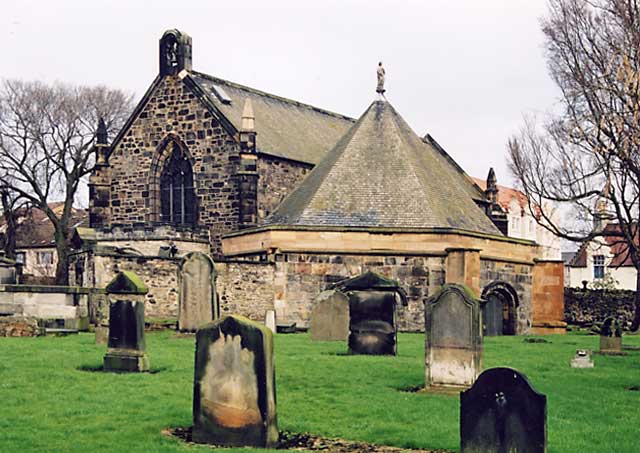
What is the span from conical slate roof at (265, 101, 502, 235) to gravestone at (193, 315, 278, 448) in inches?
801

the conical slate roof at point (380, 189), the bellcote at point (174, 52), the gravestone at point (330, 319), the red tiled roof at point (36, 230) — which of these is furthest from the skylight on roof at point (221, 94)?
the red tiled roof at point (36, 230)

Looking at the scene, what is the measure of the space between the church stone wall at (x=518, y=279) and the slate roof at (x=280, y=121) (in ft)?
33.2

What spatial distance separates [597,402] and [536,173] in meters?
24.9

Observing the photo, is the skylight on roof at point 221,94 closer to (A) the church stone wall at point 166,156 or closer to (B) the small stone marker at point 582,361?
(A) the church stone wall at point 166,156

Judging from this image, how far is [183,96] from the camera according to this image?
1512 inches

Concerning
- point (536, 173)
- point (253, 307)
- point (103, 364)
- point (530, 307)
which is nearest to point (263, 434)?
point (103, 364)

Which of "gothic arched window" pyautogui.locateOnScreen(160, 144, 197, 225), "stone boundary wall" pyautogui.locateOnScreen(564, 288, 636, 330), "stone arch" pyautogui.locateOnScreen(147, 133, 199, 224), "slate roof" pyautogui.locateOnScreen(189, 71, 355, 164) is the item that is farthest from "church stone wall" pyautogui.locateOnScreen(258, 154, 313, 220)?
"stone boundary wall" pyautogui.locateOnScreen(564, 288, 636, 330)

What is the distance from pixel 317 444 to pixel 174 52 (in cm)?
3082

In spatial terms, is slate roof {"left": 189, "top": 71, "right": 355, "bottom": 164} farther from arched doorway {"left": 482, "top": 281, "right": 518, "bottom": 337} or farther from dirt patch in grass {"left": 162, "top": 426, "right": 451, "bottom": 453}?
dirt patch in grass {"left": 162, "top": 426, "right": 451, "bottom": 453}

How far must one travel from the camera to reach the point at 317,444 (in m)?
10.6

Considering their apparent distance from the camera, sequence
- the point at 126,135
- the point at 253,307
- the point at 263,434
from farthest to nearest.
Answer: the point at 126,135, the point at 253,307, the point at 263,434

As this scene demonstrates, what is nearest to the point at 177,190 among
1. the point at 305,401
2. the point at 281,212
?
the point at 281,212

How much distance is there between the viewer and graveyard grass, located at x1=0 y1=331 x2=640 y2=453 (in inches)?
416

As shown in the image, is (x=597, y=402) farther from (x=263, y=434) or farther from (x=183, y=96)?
(x=183, y=96)
